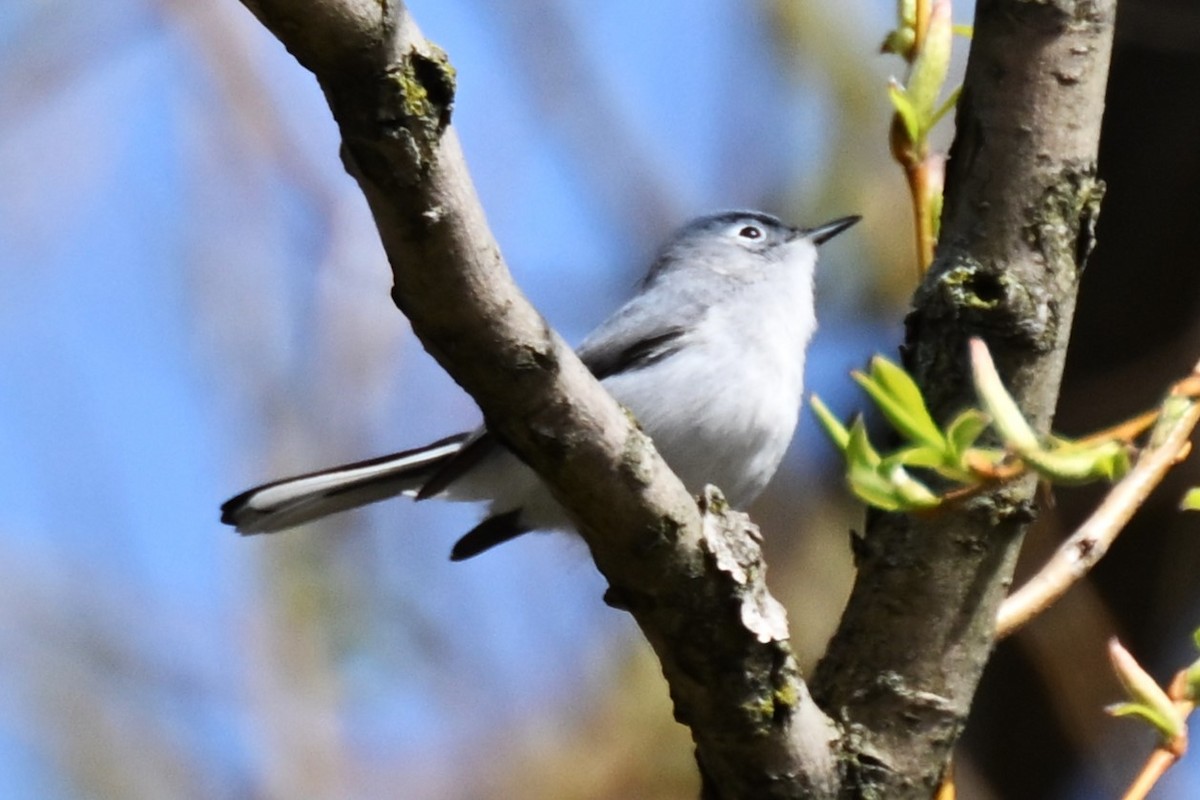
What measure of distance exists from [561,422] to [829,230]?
7.19ft

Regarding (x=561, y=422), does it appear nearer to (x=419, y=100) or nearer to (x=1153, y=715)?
(x=419, y=100)

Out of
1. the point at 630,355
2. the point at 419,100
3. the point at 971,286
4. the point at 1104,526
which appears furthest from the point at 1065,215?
the point at 630,355

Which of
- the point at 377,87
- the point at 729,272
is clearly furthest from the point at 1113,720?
the point at 377,87

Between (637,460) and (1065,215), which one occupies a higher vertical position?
(1065,215)

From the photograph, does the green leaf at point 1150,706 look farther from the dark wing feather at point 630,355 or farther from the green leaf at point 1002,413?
the dark wing feather at point 630,355

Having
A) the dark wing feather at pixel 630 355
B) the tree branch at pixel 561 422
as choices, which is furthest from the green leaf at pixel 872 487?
the dark wing feather at pixel 630 355

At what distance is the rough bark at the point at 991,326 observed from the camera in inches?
59.1

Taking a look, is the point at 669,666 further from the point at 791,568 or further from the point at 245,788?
the point at 245,788

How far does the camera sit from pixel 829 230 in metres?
3.34

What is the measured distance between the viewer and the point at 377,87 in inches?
39.6

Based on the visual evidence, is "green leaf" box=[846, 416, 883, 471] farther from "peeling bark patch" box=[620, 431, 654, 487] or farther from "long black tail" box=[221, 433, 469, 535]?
"long black tail" box=[221, 433, 469, 535]

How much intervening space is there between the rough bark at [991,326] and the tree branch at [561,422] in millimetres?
101

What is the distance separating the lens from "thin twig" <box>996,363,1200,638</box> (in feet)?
A: 3.51

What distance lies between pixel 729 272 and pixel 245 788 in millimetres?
1822
